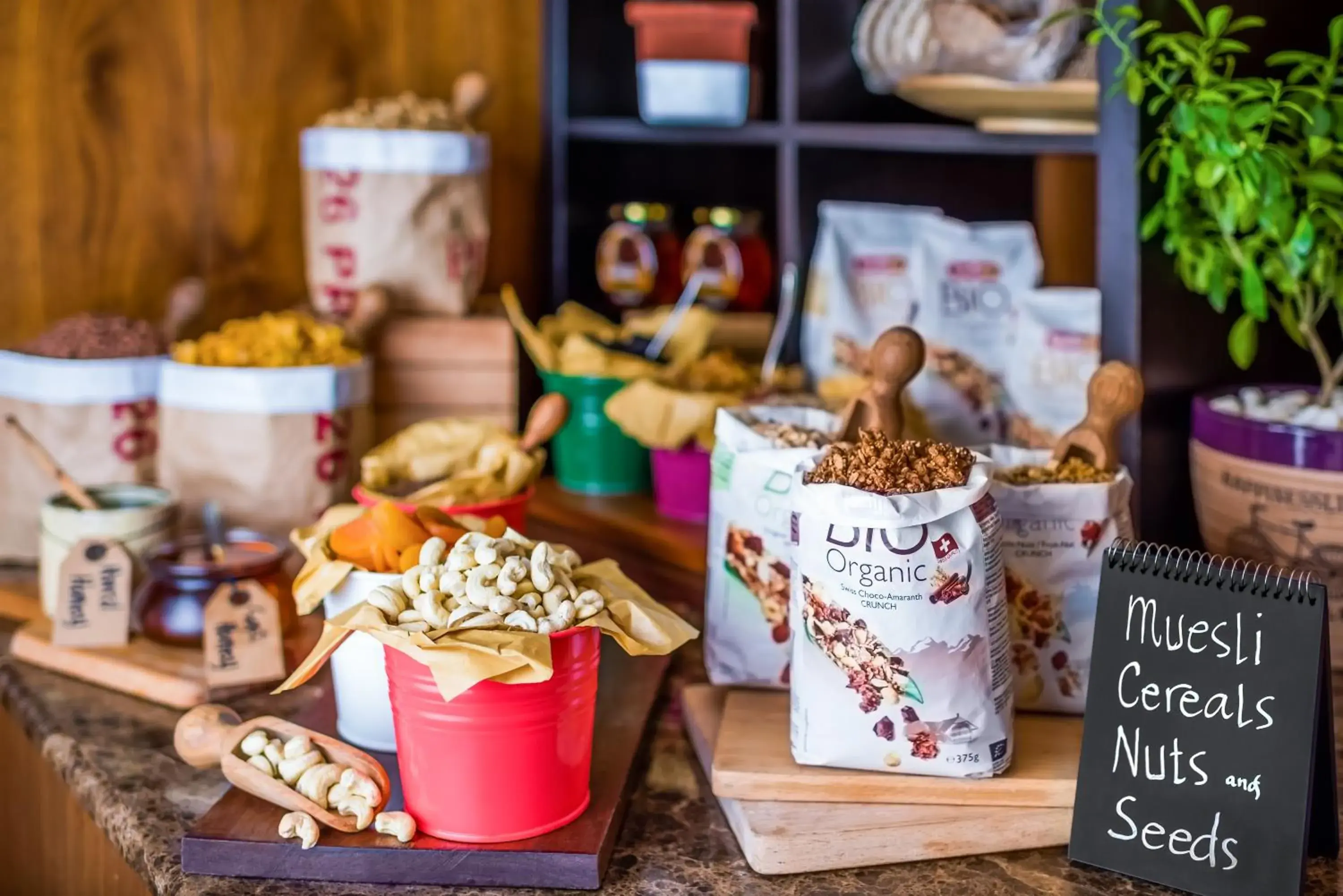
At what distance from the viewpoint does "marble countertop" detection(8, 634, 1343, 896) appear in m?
1.09

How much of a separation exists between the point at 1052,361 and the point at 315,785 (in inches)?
40.2

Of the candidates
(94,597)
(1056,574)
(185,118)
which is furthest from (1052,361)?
(185,118)

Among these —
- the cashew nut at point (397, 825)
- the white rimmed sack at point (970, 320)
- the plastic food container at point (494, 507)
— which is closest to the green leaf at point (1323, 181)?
the white rimmed sack at point (970, 320)

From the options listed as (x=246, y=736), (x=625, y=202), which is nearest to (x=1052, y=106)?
(x=625, y=202)

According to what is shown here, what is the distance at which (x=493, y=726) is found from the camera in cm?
108

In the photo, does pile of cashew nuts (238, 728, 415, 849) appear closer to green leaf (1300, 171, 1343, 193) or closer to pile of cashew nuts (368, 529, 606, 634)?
pile of cashew nuts (368, 529, 606, 634)

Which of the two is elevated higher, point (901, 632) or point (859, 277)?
point (859, 277)

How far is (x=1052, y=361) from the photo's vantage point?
5.77 ft

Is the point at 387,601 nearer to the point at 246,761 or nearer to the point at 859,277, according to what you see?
the point at 246,761

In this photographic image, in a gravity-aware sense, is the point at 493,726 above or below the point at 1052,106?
below

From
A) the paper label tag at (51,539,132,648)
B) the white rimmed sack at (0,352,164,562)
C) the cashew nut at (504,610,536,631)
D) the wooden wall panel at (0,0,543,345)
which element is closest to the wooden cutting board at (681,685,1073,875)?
the cashew nut at (504,610,536,631)

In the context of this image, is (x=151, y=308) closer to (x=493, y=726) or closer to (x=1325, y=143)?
(x=493, y=726)

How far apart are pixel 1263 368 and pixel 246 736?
3.85 feet

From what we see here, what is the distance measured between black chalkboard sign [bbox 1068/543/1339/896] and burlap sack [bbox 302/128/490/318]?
121 cm
